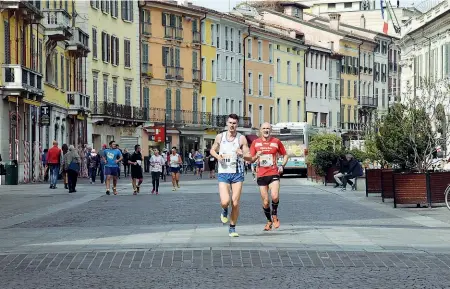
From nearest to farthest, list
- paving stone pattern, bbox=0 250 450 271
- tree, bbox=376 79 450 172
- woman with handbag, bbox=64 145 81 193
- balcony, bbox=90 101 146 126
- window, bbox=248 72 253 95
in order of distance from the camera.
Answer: paving stone pattern, bbox=0 250 450 271 → tree, bbox=376 79 450 172 → woman with handbag, bbox=64 145 81 193 → balcony, bbox=90 101 146 126 → window, bbox=248 72 253 95

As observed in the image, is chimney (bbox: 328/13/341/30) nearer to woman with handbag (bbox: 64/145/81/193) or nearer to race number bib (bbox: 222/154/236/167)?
woman with handbag (bbox: 64/145/81/193)

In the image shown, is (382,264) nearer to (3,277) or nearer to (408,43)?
(3,277)

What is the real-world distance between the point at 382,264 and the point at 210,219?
9250mm

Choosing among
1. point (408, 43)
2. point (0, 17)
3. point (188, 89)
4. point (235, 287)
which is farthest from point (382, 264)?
point (188, 89)

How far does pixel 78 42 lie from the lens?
63906 millimetres

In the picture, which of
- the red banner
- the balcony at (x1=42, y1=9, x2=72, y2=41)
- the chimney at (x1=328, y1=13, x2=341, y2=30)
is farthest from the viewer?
the chimney at (x1=328, y1=13, x2=341, y2=30)

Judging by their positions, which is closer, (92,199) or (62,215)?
(62,215)

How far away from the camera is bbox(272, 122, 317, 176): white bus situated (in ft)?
207

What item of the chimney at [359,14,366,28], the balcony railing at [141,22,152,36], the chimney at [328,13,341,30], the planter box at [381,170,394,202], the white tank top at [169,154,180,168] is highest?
the chimney at [359,14,366,28]

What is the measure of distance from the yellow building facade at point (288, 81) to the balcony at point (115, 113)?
1075 inches

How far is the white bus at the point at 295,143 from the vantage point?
63.0 meters

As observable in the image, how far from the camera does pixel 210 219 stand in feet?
75.0

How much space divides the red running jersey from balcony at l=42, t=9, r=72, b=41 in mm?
39295

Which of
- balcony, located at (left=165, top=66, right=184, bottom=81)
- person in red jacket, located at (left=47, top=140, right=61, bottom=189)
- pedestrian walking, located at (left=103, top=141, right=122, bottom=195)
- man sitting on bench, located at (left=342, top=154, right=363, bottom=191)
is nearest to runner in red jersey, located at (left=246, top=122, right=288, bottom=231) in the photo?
pedestrian walking, located at (left=103, top=141, right=122, bottom=195)
